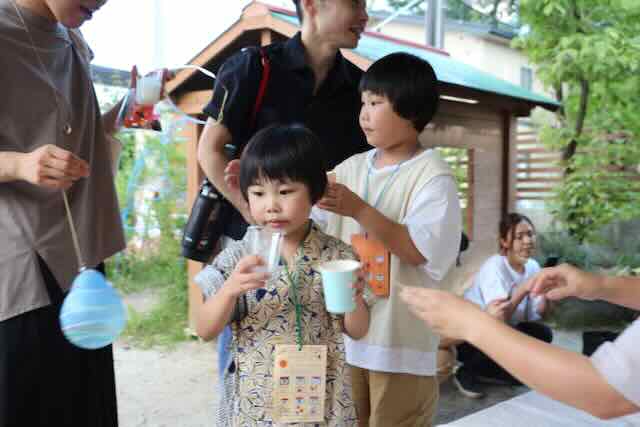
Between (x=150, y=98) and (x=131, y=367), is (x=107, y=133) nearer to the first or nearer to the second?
(x=150, y=98)

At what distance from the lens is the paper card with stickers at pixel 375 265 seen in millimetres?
1960

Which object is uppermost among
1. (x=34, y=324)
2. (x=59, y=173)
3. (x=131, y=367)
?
(x=59, y=173)

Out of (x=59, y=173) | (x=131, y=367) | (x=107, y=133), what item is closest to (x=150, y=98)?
(x=107, y=133)

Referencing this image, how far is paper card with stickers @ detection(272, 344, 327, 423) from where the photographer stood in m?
1.61

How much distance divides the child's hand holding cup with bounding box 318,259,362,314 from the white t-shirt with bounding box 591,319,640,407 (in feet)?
1.85

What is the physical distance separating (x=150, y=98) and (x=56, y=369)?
0.93 meters

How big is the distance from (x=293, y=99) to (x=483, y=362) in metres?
3.03

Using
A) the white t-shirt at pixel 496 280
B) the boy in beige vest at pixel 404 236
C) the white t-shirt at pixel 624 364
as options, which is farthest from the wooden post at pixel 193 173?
the white t-shirt at pixel 624 364

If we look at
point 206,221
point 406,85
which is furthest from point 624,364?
point 206,221

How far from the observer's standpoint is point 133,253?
8305 millimetres

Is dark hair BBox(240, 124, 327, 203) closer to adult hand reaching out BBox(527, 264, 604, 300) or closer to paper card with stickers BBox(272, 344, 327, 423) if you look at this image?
paper card with stickers BBox(272, 344, 327, 423)

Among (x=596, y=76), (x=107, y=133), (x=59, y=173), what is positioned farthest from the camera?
(x=596, y=76)

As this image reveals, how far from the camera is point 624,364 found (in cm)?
108

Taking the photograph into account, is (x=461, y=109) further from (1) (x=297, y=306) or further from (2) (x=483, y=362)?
(1) (x=297, y=306)
